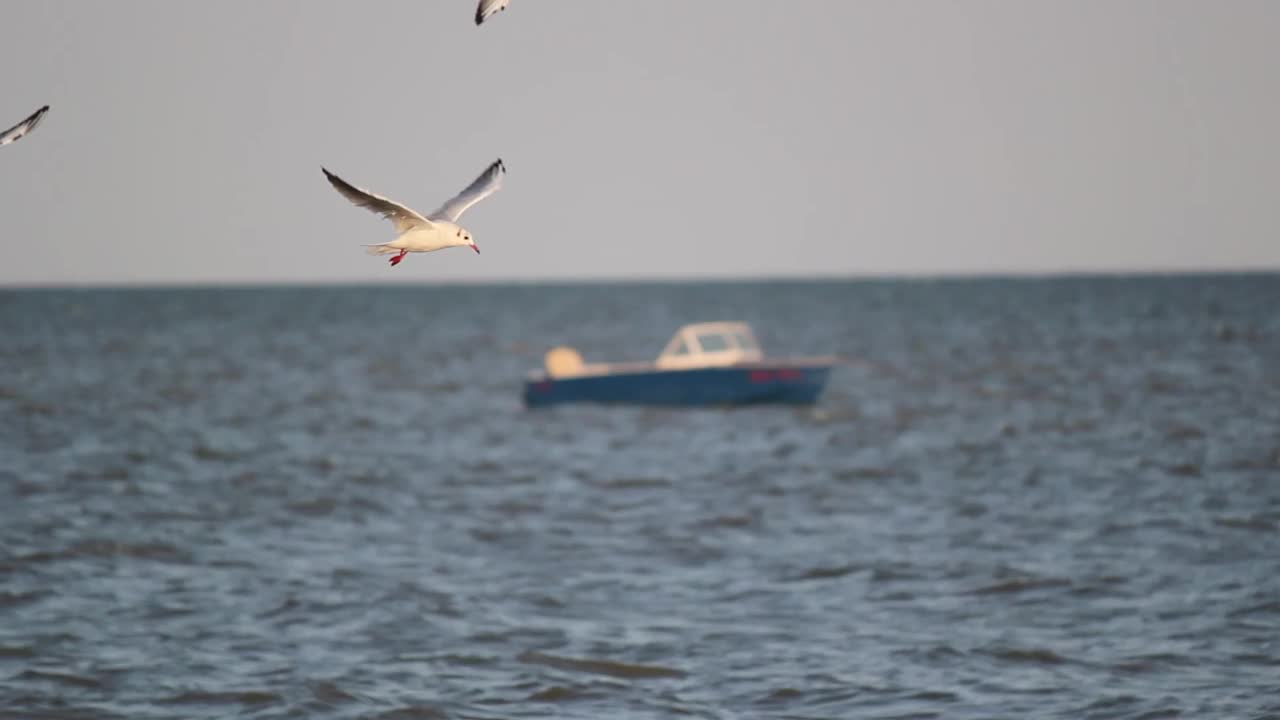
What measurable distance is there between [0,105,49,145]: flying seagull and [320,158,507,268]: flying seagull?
4.70 ft

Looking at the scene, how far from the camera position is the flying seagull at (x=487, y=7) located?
780cm

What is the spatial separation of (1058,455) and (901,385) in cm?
2199

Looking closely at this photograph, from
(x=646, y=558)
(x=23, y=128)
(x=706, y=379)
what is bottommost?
(x=646, y=558)

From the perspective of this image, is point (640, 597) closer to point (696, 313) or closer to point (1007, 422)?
point (1007, 422)

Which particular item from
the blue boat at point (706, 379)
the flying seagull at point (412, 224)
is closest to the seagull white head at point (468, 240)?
the flying seagull at point (412, 224)

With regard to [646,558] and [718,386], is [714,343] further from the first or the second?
[646,558]

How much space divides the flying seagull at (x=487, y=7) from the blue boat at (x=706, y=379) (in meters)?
30.6

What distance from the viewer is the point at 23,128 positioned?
746 centimetres

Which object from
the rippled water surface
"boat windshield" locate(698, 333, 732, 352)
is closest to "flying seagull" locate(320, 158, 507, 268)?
the rippled water surface

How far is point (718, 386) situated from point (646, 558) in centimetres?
1892

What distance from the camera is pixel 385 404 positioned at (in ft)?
163

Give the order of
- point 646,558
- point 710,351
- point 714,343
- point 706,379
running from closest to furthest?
point 646,558 → point 706,379 → point 710,351 → point 714,343

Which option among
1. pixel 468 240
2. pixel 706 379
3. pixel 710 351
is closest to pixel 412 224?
pixel 468 240

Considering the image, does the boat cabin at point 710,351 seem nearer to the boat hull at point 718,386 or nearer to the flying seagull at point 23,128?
the boat hull at point 718,386
